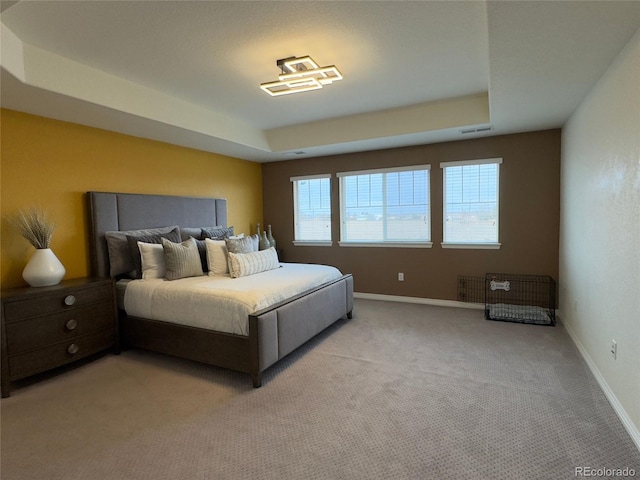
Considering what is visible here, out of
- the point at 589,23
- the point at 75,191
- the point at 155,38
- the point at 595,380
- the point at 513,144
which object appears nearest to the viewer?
the point at 589,23

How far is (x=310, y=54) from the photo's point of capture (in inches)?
106

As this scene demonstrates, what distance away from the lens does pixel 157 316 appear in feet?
10.2

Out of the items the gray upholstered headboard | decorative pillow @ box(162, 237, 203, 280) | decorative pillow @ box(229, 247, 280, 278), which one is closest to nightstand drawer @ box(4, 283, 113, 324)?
the gray upholstered headboard

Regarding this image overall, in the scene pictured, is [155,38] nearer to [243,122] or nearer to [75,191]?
[75,191]

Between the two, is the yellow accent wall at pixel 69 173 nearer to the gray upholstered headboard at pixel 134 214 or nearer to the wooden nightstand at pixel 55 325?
the gray upholstered headboard at pixel 134 214

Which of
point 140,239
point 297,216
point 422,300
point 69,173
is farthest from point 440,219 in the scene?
point 69,173

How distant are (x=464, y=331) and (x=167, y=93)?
394 cm

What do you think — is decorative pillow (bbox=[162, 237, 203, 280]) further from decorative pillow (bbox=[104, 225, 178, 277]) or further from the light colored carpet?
the light colored carpet

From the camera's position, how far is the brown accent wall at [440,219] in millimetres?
4168

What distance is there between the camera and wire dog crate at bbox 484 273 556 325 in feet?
13.3

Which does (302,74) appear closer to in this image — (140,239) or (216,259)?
(216,259)

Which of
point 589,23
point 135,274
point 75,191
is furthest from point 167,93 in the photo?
point 589,23

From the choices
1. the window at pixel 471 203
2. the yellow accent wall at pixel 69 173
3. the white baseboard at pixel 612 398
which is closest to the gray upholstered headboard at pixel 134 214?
the yellow accent wall at pixel 69 173

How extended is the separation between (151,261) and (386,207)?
324 centimetres
